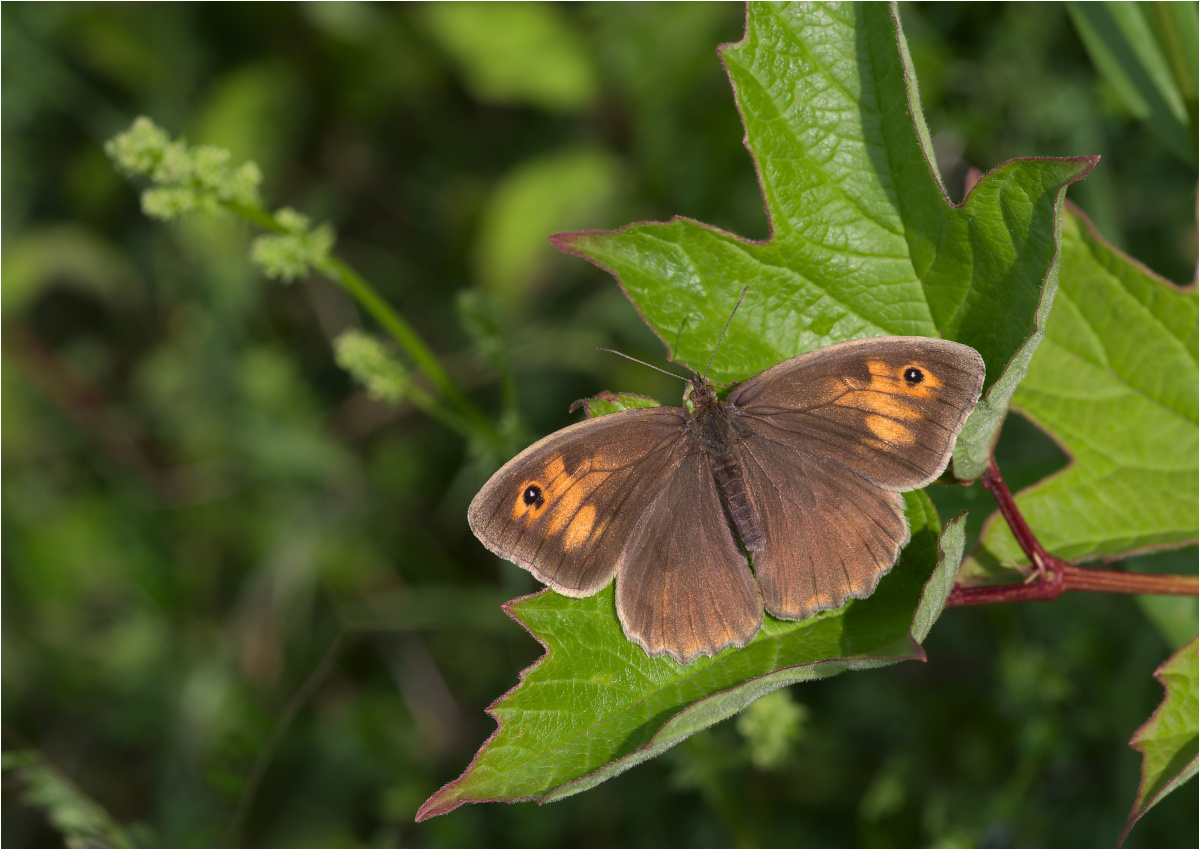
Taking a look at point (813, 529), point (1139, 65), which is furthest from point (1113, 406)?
point (1139, 65)

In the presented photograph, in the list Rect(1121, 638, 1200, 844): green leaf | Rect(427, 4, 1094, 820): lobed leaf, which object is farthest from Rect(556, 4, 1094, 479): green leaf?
Rect(1121, 638, 1200, 844): green leaf

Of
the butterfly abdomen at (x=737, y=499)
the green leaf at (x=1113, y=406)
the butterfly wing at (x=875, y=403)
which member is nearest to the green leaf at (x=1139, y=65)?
the green leaf at (x=1113, y=406)

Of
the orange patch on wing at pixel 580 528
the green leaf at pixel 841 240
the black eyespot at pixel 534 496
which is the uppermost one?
the green leaf at pixel 841 240

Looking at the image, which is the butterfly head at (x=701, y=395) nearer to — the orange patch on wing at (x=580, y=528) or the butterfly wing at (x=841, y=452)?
the butterfly wing at (x=841, y=452)

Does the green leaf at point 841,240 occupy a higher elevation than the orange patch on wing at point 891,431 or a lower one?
higher

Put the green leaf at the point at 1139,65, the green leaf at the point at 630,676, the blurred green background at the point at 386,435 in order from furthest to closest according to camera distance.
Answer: the blurred green background at the point at 386,435, the green leaf at the point at 1139,65, the green leaf at the point at 630,676

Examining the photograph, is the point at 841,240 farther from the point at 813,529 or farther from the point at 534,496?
the point at 534,496
